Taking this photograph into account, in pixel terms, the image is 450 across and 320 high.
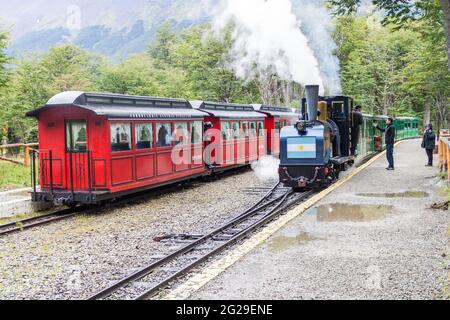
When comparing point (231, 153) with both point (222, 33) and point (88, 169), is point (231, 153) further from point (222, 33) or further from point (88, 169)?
point (222, 33)

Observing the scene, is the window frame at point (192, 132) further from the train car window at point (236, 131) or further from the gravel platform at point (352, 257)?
the gravel platform at point (352, 257)

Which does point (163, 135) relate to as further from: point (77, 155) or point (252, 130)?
point (252, 130)

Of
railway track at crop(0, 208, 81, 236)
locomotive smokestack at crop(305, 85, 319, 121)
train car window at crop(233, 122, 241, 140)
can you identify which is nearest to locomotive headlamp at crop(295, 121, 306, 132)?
locomotive smokestack at crop(305, 85, 319, 121)

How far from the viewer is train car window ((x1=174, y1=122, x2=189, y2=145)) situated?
49.6 feet

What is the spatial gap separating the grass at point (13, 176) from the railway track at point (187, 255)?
7.71 m

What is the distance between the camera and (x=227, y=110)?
67.0 ft

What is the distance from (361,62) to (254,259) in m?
44.3

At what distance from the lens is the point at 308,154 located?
538 inches

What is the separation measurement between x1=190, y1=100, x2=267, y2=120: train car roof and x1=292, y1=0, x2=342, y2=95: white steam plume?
345 centimetres

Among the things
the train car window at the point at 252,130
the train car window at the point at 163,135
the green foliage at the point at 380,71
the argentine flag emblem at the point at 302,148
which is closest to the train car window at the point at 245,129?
the train car window at the point at 252,130

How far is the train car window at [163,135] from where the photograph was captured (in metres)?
14.0

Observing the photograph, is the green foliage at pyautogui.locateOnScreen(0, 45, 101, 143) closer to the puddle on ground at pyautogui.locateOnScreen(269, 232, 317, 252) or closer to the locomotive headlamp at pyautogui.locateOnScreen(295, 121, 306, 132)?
the locomotive headlamp at pyautogui.locateOnScreen(295, 121, 306, 132)

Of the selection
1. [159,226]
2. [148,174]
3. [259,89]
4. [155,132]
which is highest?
[259,89]
